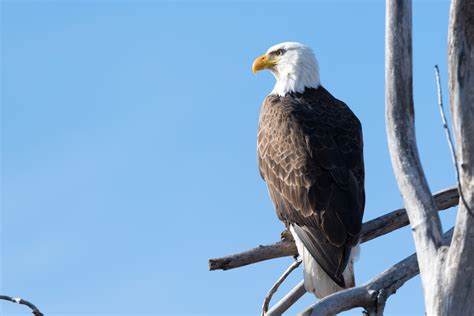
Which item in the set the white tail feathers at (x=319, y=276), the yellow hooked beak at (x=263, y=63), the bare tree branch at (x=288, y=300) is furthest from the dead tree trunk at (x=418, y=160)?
the yellow hooked beak at (x=263, y=63)

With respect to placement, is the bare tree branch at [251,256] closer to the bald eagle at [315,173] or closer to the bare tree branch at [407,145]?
the bald eagle at [315,173]

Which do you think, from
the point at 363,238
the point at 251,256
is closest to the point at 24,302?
the point at 251,256

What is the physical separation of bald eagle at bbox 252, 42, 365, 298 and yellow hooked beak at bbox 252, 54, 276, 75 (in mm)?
362

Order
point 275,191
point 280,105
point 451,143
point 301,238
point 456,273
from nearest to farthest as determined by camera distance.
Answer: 1. point 451,143
2. point 456,273
3. point 301,238
4. point 275,191
5. point 280,105

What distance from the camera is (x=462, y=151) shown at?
445cm

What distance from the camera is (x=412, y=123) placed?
16.4 ft

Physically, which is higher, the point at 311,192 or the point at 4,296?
the point at 311,192

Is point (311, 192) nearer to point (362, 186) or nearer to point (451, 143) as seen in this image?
point (362, 186)

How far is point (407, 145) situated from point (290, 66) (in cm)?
448

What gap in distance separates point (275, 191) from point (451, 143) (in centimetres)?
383

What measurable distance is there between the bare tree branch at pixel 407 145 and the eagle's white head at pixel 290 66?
13.2ft

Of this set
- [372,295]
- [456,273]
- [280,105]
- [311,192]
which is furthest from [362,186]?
[456,273]

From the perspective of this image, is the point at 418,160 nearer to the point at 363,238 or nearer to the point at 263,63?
the point at 363,238

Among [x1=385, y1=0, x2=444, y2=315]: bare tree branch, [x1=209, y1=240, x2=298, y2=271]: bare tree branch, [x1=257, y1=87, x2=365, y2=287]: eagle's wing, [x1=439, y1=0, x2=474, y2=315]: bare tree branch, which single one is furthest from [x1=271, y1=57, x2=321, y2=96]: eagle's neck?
[x1=439, y1=0, x2=474, y2=315]: bare tree branch
